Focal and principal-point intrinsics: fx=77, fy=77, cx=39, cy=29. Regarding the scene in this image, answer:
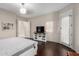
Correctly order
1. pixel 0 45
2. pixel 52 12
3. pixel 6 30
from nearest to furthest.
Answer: pixel 0 45
pixel 6 30
pixel 52 12

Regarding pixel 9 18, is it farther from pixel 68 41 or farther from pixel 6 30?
pixel 68 41

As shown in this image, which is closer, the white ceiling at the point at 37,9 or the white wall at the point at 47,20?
the white ceiling at the point at 37,9

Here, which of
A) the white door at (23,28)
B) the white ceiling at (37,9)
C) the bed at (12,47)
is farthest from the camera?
the white door at (23,28)

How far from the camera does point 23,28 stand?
3.79 ft

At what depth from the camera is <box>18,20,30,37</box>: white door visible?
110 cm

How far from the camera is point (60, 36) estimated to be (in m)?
1.36

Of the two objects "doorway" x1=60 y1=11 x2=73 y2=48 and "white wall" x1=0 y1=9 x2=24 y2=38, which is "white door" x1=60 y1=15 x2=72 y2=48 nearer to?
"doorway" x1=60 y1=11 x2=73 y2=48

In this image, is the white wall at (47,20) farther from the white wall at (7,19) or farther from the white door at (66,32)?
the white wall at (7,19)

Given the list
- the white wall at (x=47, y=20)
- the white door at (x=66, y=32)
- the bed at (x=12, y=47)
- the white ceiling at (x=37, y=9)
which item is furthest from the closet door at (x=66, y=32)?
the bed at (x=12, y=47)

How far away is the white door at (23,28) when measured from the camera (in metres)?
1.10

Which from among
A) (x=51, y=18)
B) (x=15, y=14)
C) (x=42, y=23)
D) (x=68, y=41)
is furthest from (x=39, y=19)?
(x=68, y=41)

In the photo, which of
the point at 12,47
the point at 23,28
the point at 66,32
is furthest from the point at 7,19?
the point at 66,32

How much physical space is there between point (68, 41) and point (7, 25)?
40.0 inches

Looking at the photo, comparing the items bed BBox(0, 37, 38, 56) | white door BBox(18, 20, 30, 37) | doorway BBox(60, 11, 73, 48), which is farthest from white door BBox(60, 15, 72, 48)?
bed BBox(0, 37, 38, 56)
